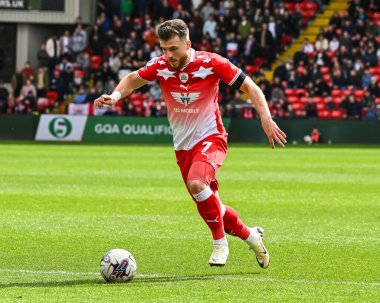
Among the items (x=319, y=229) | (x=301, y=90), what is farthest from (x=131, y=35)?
(x=319, y=229)

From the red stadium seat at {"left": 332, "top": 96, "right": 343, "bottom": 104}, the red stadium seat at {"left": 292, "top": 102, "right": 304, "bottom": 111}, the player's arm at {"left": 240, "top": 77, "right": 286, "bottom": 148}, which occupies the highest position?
the player's arm at {"left": 240, "top": 77, "right": 286, "bottom": 148}

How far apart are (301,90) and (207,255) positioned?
29.8m

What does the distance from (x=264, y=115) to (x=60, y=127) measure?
2935 cm

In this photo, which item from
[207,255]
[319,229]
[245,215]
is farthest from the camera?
[245,215]

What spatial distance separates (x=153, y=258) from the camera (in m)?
10.5

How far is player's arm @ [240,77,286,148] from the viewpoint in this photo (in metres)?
9.27

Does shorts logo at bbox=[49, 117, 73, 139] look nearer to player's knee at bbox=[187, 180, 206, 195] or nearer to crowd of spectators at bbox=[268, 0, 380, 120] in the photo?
crowd of spectators at bbox=[268, 0, 380, 120]

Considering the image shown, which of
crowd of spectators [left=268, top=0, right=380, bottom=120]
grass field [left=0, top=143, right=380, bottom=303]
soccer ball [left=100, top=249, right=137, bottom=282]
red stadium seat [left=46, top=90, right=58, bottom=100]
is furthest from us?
red stadium seat [left=46, top=90, right=58, bottom=100]

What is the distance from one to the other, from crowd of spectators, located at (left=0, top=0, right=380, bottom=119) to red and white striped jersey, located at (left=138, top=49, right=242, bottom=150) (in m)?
29.1

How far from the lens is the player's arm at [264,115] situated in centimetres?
927

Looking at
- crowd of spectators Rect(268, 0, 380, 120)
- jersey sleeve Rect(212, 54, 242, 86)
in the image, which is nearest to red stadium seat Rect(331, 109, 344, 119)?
crowd of spectators Rect(268, 0, 380, 120)

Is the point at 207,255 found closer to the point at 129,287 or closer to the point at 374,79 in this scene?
the point at 129,287

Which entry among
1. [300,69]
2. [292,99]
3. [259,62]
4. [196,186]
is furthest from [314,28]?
[196,186]

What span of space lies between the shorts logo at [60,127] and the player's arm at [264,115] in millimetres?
28992
